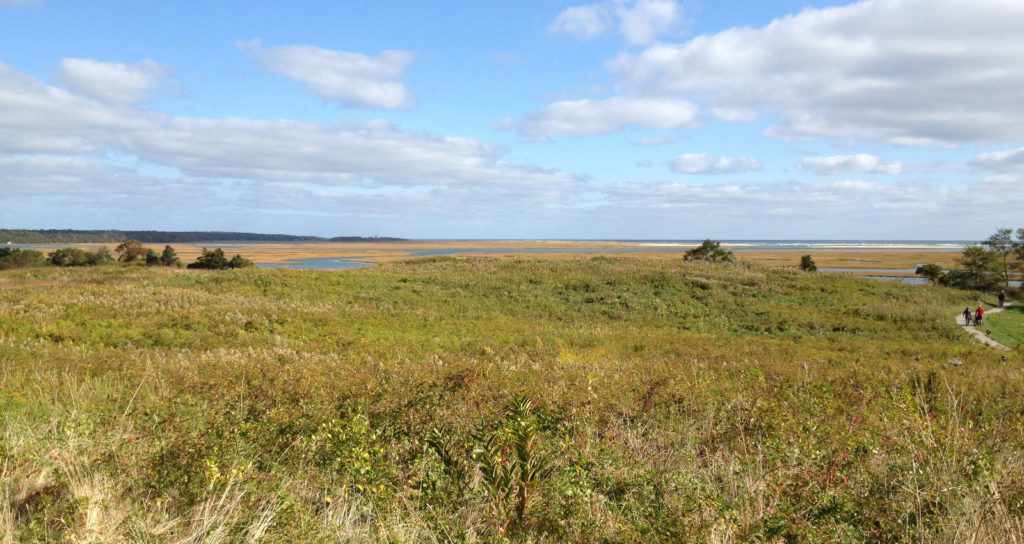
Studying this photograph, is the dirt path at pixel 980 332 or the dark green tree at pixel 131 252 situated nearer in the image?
the dirt path at pixel 980 332

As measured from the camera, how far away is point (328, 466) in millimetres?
4430

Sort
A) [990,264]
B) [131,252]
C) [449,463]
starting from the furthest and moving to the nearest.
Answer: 1. [131,252]
2. [990,264]
3. [449,463]

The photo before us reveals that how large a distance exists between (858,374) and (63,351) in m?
18.8

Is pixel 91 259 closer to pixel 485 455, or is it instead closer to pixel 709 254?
pixel 709 254

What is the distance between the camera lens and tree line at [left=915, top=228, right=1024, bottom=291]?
51.6 m

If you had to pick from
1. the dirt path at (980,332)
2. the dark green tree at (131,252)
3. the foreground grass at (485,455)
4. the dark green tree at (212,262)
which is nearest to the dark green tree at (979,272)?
the dirt path at (980,332)

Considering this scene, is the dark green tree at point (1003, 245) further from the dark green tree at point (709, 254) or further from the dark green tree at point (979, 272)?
the dark green tree at point (709, 254)

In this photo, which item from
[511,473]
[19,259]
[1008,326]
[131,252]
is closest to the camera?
[511,473]

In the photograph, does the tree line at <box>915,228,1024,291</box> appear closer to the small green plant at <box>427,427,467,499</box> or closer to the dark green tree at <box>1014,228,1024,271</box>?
the dark green tree at <box>1014,228,1024,271</box>

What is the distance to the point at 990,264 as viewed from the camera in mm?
51656

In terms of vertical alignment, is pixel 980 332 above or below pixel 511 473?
below

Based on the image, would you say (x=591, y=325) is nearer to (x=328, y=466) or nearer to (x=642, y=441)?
(x=642, y=441)

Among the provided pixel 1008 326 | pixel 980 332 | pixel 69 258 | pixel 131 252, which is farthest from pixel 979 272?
pixel 69 258

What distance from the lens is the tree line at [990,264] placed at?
5159 cm
